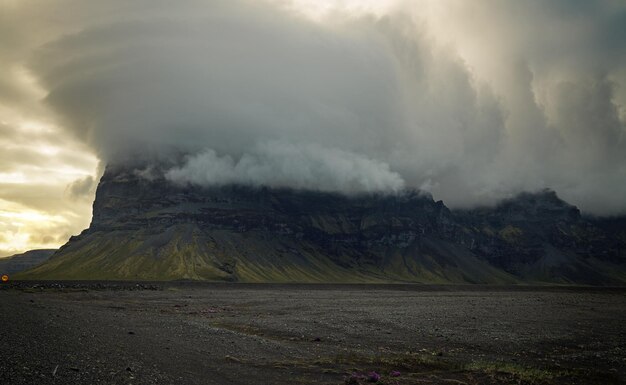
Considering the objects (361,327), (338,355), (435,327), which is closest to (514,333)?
(435,327)

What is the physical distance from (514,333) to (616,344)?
9907 mm

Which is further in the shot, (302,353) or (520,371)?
(302,353)

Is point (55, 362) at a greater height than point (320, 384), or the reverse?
point (55, 362)

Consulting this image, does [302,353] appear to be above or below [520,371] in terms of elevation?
below

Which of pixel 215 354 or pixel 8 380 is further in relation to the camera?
pixel 215 354

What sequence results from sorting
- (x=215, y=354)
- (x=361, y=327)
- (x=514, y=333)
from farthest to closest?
(x=361, y=327) → (x=514, y=333) → (x=215, y=354)

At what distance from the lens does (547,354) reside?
1481 inches

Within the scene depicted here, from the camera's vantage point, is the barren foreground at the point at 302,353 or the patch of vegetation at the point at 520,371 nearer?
the barren foreground at the point at 302,353

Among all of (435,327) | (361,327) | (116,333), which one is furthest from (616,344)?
(116,333)

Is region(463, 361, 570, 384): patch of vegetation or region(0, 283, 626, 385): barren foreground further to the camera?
region(463, 361, 570, 384): patch of vegetation

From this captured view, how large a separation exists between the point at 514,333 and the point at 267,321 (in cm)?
3222

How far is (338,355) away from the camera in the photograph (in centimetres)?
3497

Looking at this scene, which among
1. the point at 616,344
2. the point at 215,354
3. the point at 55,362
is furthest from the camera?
the point at 616,344

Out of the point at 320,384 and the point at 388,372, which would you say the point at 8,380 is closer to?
the point at 320,384
